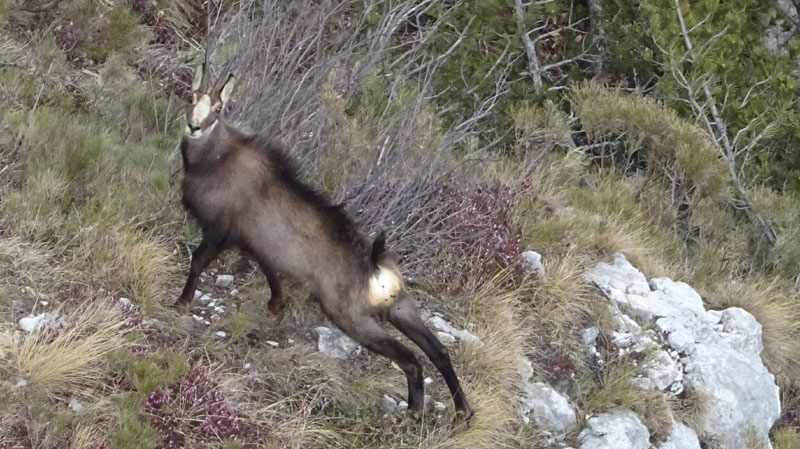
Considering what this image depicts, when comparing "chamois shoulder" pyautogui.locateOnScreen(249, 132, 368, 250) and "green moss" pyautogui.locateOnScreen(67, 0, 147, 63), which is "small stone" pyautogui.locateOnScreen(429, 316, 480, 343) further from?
"green moss" pyautogui.locateOnScreen(67, 0, 147, 63)

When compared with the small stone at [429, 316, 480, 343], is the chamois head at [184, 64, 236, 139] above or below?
above

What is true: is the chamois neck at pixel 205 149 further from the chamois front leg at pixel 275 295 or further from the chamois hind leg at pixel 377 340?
the chamois hind leg at pixel 377 340

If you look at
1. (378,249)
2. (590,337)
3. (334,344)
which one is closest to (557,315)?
(590,337)

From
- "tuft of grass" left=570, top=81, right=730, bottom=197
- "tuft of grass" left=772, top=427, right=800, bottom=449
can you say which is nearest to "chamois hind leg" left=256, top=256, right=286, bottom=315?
"tuft of grass" left=772, top=427, right=800, bottom=449

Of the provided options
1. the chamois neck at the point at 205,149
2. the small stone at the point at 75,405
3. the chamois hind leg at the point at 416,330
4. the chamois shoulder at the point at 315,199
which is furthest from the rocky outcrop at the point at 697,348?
the small stone at the point at 75,405

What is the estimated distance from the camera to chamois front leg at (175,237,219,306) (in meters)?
5.30

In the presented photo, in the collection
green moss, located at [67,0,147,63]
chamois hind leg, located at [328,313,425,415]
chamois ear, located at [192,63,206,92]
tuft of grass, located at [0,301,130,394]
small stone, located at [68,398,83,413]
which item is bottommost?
green moss, located at [67,0,147,63]

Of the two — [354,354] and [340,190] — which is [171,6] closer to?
[340,190]

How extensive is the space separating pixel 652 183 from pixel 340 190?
3.96 m

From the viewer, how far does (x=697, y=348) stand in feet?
22.5

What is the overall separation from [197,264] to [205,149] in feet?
2.12

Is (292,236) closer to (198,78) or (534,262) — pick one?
(198,78)

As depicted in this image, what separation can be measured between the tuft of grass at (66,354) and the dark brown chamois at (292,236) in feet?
2.20

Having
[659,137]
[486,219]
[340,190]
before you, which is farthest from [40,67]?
[659,137]
